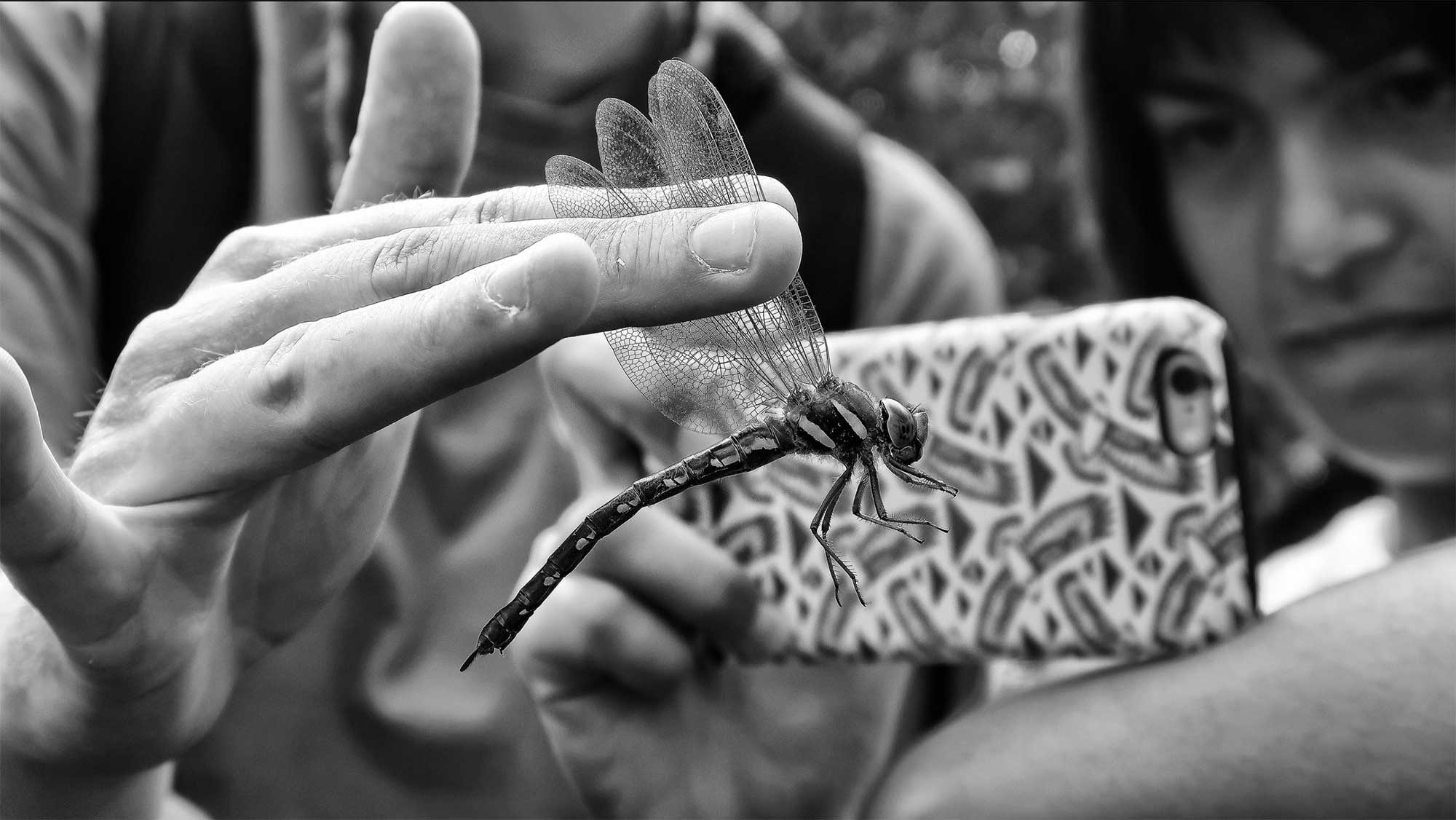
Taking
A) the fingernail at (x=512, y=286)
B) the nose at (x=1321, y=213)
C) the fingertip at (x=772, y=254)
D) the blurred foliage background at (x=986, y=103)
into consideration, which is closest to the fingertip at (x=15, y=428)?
the fingernail at (x=512, y=286)

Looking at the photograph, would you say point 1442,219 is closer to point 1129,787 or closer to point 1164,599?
point 1164,599

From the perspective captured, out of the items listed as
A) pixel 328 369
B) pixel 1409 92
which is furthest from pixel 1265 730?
pixel 1409 92

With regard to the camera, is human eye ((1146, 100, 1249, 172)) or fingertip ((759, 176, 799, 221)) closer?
fingertip ((759, 176, 799, 221))

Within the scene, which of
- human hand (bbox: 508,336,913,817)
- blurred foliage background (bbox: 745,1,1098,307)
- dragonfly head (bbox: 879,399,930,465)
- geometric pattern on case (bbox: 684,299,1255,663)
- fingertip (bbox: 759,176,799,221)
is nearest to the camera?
fingertip (bbox: 759,176,799,221)

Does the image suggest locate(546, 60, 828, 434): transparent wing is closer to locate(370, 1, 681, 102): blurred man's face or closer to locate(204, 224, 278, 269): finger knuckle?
locate(204, 224, 278, 269): finger knuckle

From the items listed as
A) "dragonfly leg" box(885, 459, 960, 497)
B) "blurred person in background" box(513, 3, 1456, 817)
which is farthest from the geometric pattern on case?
"dragonfly leg" box(885, 459, 960, 497)

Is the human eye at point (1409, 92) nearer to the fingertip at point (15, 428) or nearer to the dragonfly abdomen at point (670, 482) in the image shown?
the dragonfly abdomen at point (670, 482)
